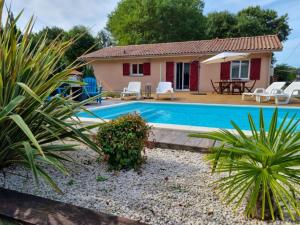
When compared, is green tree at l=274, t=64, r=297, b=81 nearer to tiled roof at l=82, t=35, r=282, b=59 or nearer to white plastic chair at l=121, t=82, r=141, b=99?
tiled roof at l=82, t=35, r=282, b=59

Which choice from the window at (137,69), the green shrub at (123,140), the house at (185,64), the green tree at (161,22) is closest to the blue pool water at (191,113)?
the green shrub at (123,140)

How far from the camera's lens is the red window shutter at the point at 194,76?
1619 centimetres

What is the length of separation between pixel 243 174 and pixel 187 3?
1179 inches

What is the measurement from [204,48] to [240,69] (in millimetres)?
2750

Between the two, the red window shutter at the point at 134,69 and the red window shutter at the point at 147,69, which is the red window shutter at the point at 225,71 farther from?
the red window shutter at the point at 134,69

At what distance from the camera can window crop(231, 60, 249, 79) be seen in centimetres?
1518

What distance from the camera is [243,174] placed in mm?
1931

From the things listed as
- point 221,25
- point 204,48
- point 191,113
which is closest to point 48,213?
point 191,113

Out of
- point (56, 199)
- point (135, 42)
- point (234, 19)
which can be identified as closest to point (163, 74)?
point (135, 42)

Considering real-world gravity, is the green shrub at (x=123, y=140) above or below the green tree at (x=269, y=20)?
below

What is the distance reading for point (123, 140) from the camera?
2895 millimetres

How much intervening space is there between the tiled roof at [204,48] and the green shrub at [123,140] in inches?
518

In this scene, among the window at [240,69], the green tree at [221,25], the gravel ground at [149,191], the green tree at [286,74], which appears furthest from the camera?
the green tree at [221,25]

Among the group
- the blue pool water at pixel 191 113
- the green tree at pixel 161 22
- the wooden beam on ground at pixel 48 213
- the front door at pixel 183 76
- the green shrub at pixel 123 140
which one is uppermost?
the green tree at pixel 161 22
